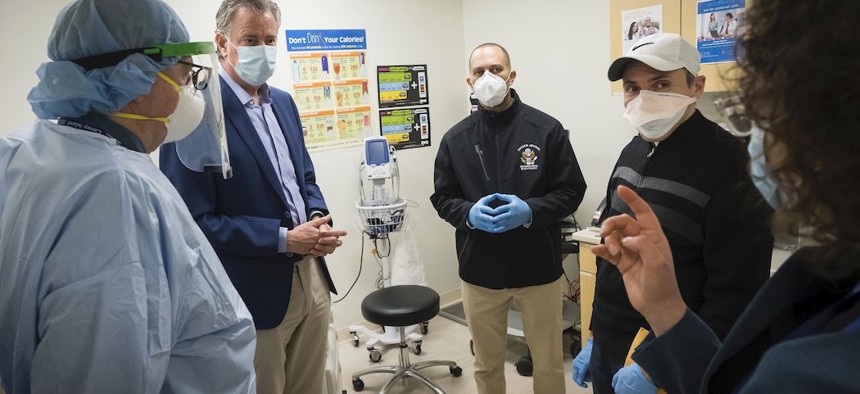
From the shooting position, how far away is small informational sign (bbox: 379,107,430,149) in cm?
366

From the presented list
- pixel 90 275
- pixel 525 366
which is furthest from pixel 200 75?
pixel 525 366

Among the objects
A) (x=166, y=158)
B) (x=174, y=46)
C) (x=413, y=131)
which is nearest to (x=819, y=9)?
(x=174, y=46)

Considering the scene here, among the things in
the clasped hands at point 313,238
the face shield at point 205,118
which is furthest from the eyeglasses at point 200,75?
the clasped hands at point 313,238

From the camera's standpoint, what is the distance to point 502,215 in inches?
78.3

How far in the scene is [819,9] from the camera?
0.50 meters

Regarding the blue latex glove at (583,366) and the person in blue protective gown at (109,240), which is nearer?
the person in blue protective gown at (109,240)

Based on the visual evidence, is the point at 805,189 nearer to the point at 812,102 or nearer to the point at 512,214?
the point at 812,102

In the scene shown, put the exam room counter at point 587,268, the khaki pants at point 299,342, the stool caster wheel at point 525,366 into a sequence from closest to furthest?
1. the khaki pants at point 299,342
2. the exam room counter at point 587,268
3. the stool caster wheel at point 525,366

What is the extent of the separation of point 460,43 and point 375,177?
1.46 m

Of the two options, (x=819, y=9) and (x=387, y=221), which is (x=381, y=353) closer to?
(x=387, y=221)

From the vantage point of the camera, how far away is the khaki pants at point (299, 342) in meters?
1.77

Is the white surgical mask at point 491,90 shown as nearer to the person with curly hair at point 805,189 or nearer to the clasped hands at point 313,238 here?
the clasped hands at point 313,238

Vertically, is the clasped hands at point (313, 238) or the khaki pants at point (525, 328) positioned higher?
the clasped hands at point (313, 238)

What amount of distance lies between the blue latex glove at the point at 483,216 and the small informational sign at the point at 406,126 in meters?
1.68
